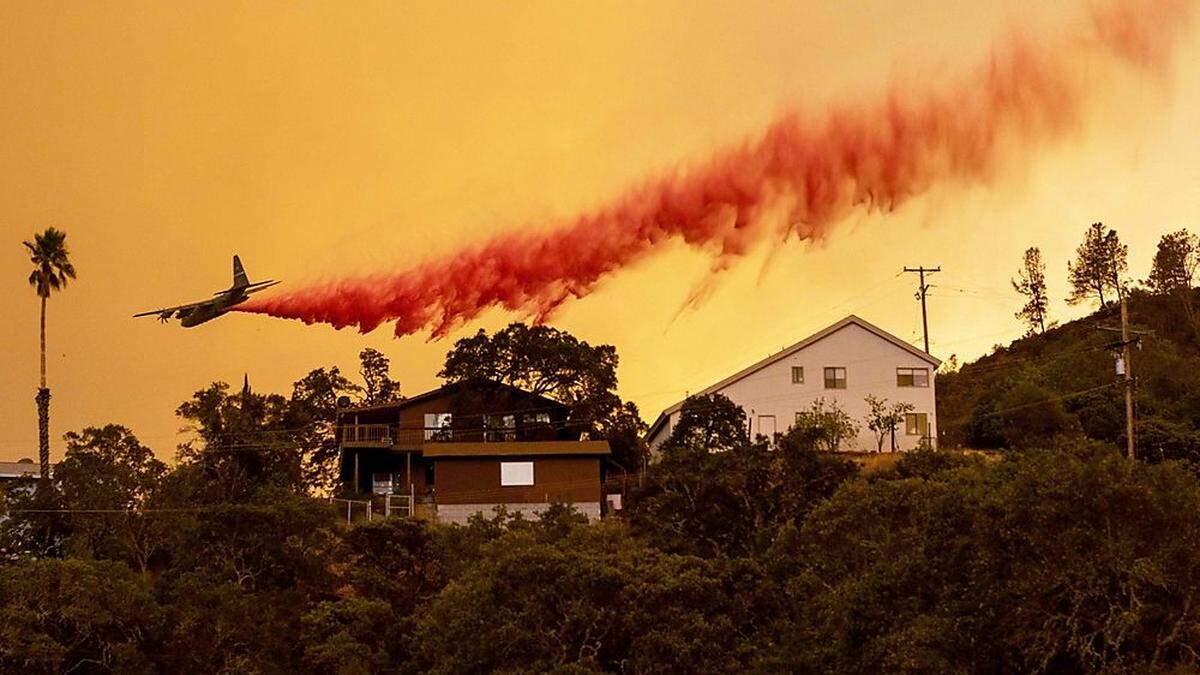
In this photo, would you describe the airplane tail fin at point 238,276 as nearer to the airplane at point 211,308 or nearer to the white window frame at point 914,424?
the airplane at point 211,308

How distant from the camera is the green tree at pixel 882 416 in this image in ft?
217

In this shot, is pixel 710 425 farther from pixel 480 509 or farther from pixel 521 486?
pixel 480 509

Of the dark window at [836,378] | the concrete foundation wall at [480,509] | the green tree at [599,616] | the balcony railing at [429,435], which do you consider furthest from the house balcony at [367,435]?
the green tree at [599,616]

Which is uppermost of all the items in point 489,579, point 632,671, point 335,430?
point 335,430

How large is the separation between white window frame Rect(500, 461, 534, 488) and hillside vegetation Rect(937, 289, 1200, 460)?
2296 centimetres

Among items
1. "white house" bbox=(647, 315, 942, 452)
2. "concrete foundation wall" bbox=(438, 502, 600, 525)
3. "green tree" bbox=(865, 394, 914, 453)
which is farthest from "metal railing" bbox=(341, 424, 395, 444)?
"green tree" bbox=(865, 394, 914, 453)

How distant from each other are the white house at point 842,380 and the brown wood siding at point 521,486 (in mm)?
7433

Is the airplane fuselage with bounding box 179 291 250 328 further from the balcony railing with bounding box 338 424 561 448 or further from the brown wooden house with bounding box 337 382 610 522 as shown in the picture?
the balcony railing with bounding box 338 424 561 448

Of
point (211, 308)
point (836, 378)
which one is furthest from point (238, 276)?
point (836, 378)

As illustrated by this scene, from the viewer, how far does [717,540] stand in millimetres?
43750

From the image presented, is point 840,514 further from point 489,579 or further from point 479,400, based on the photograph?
point 479,400

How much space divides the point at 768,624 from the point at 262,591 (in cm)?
1869

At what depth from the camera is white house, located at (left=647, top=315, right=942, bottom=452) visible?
6750 cm

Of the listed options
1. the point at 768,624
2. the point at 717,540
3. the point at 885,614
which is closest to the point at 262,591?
the point at 717,540
